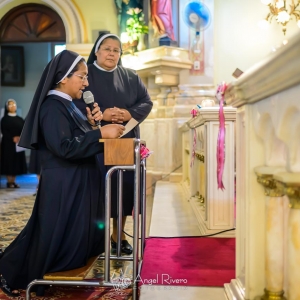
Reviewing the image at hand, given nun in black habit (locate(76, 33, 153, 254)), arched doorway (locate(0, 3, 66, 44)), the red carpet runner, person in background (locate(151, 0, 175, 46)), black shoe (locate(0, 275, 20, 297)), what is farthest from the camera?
arched doorway (locate(0, 3, 66, 44))

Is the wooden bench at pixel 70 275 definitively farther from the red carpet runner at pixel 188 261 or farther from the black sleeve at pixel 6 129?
the black sleeve at pixel 6 129

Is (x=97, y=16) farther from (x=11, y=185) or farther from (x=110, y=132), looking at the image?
(x=110, y=132)

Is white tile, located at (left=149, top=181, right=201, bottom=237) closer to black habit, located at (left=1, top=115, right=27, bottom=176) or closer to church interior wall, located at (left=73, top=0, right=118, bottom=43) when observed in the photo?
church interior wall, located at (left=73, top=0, right=118, bottom=43)

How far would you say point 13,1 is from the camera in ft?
29.3

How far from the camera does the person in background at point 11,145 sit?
908 cm

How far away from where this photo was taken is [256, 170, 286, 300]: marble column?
1.43 meters

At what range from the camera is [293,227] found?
4.03 feet

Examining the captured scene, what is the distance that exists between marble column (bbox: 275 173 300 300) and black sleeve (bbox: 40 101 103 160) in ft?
4.25

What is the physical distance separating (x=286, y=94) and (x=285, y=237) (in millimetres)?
514

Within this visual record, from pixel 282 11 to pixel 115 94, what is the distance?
4783mm

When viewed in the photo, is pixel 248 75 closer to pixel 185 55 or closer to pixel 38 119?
pixel 38 119

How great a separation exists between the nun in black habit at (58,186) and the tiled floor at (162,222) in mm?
542

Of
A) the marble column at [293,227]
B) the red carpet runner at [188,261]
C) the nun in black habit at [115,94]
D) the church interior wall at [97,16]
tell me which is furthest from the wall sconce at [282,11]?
the marble column at [293,227]

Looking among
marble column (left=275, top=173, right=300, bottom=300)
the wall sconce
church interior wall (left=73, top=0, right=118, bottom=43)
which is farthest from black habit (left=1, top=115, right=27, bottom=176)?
marble column (left=275, top=173, right=300, bottom=300)
